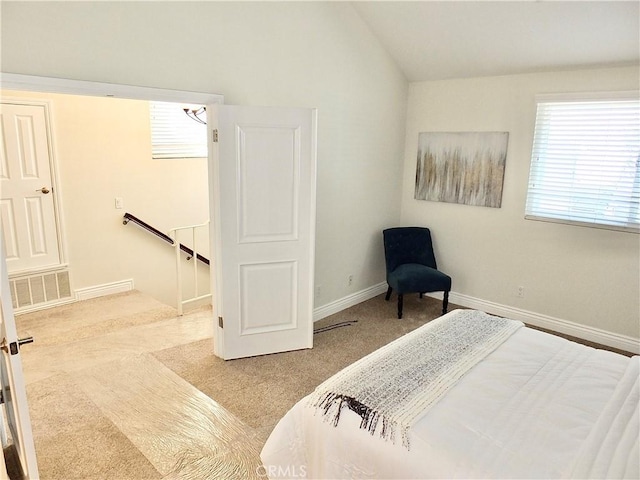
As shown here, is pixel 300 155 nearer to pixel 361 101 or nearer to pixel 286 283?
pixel 286 283

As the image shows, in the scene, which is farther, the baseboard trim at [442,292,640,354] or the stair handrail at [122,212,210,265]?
the stair handrail at [122,212,210,265]

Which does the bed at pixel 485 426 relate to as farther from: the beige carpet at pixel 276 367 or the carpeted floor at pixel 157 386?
the beige carpet at pixel 276 367

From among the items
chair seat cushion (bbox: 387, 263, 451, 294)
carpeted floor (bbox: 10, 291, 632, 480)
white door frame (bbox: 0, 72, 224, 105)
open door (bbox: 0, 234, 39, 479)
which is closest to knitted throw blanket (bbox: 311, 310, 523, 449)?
carpeted floor (bbox: 10, 291, 632, 480)

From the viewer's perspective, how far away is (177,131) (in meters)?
4.96

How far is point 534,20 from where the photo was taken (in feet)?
→ 10.5

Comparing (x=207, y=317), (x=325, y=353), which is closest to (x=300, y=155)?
(x=325, y=353)

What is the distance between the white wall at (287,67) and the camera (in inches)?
94.6

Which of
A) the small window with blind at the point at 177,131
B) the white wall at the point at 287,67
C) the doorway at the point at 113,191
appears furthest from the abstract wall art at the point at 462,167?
the doorway at the point at 113,191

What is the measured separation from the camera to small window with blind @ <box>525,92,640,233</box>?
3.44m

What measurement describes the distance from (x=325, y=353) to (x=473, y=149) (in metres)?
2.42

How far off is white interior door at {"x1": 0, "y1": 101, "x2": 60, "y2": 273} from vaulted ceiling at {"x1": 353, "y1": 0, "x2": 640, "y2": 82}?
3.11 meters

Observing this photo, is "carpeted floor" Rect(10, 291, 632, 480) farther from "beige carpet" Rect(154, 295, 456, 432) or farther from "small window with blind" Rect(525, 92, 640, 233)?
"small window with blind" Rect(525, 92, 640, 233)

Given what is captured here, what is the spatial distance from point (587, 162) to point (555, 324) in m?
1.46

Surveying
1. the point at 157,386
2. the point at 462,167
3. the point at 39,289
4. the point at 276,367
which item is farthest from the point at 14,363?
the point at 462,167
